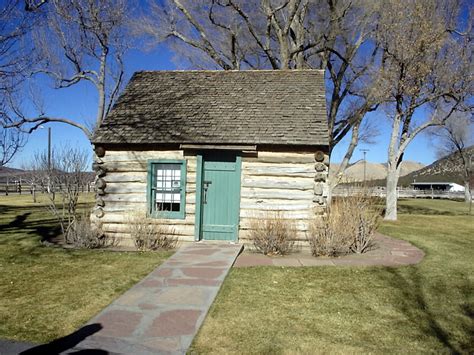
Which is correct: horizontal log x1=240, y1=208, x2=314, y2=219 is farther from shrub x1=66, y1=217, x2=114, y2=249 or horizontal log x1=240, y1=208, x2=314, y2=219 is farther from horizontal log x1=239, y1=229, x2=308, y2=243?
shrub x1=66, y1=217, x2=114, y2=249

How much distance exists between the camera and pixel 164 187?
1030 cm

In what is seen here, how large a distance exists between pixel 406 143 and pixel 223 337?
17587 millimetres

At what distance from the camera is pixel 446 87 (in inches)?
690

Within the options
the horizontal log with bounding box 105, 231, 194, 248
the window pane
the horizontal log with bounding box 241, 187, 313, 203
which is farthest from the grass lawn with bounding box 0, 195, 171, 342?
the horizontal log with bounding box 241, 187, 313, 203

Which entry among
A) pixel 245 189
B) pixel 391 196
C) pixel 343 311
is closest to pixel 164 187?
pixel 245 189

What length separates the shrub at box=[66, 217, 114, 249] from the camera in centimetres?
949

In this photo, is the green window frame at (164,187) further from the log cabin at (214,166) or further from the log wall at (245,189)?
the log wall at (245,189)

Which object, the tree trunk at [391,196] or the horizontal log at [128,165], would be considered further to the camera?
the tree trunk at [391,196]

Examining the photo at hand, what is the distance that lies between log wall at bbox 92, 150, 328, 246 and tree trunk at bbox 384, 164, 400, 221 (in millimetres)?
10709

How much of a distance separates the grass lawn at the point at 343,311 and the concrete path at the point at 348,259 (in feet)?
1.51

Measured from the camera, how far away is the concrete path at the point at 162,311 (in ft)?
13.2

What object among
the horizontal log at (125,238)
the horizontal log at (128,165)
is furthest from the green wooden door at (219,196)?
the horizontal log at (128,165)

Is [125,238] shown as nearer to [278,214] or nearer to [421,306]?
[278,214]

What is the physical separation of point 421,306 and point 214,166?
6.08 meters
